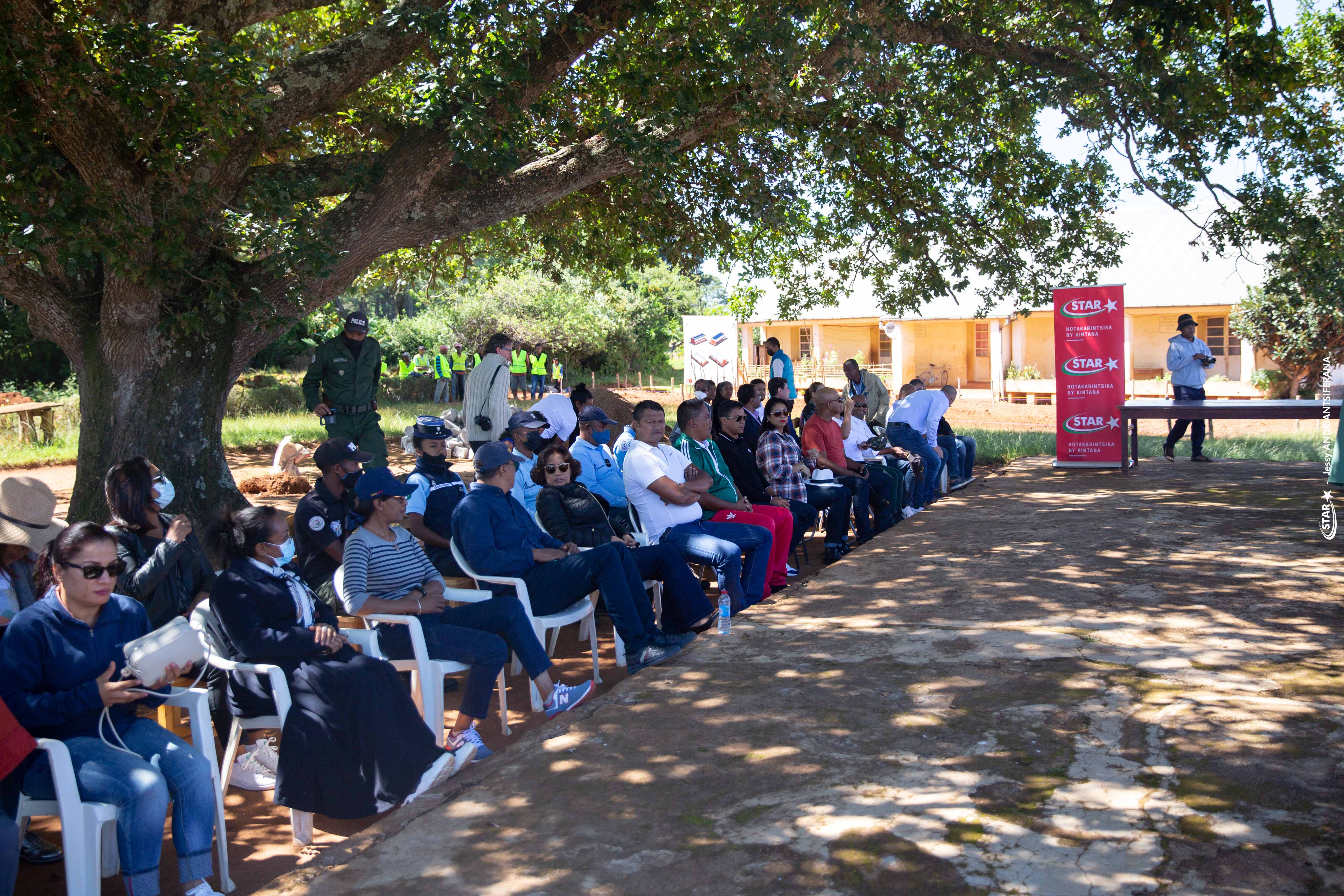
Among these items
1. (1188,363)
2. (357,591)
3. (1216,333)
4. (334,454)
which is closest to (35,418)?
(334,454)

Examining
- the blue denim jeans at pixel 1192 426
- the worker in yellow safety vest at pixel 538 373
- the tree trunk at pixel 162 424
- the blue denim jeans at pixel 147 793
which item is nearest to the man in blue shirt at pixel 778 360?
the blue denim jeans at pixel 1192 426

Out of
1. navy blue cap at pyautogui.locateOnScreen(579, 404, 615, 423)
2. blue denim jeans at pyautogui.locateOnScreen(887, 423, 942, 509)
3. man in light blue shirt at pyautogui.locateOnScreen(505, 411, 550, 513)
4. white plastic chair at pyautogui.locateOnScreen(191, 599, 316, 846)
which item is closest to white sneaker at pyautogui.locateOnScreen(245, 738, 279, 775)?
white plastic chair at pyautogui.locateOnScreen(191, 599, 316, 846)

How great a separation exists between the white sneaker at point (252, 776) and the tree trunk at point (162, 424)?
4.17 metres

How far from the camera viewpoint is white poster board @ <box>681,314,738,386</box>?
1809 centimetres

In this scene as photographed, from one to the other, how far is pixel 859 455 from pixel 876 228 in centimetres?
379

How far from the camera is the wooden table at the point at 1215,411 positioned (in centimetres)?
1059

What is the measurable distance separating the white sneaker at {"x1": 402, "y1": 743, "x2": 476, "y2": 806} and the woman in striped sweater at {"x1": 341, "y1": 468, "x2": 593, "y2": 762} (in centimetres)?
26

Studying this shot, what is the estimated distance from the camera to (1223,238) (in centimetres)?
1051

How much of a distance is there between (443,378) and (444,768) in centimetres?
2540

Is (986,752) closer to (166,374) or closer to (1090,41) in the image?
(166,374)

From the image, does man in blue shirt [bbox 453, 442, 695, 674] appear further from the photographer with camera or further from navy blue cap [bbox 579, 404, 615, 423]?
the photographer with camera

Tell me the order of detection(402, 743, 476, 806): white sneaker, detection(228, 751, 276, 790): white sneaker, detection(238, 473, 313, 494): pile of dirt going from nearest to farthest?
detection(402, 743, 476, 806): white sneaker, detection(228, 751, 276, 790): white sneaker, detection(238, 473, 313, 494): pile of dirt

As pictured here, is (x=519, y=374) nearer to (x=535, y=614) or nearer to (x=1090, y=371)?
(x=1090, y=371)

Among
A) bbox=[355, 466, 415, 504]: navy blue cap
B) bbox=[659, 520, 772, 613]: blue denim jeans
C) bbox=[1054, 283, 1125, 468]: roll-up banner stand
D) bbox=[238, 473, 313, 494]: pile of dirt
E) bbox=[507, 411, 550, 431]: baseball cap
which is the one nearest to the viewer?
bbox=[355, 466, 415, 504]: navy blue cap
